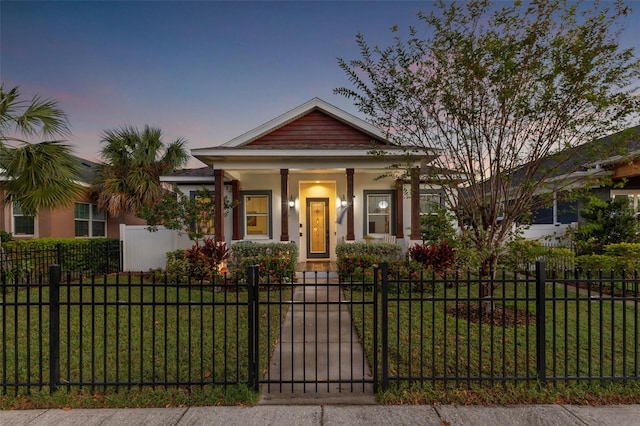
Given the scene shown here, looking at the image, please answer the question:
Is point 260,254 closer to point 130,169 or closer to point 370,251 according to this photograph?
point 370,251

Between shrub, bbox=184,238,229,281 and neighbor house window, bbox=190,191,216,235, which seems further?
neighbor house window, bbox=190,191,216,235

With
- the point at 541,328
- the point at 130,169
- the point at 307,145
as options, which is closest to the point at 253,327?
the point at 541,328

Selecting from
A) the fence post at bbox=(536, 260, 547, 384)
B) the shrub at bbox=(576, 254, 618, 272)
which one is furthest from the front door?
the fence post at bbox=(536, 260, 547, 384)

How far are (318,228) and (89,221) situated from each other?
11382 millimetres

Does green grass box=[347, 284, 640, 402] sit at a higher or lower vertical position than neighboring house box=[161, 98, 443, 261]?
lower

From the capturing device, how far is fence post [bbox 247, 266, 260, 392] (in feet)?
10.6

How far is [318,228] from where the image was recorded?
1173 centimetres

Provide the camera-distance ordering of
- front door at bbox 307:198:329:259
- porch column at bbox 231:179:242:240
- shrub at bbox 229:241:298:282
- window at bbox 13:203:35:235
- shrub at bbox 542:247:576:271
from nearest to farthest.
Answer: shrub at bbox 542:247:576:271 < shrub at bbox 229:241:298:282 < porch column at bbox 231:179:242:240 < front door at bbox 307:198:329:259 < window at bbox 13:203:35:235

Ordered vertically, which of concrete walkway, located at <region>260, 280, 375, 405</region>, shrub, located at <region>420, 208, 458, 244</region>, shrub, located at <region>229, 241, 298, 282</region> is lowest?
concrete walkway, located at <region>260, 280, 375, 405</region>

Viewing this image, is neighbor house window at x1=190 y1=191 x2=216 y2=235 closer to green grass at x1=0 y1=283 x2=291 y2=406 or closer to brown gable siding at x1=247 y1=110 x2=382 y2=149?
brown gable siding at x1=247 y1=110 x2=382 y2=149

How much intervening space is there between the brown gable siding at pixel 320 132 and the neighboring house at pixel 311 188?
0.11 ft

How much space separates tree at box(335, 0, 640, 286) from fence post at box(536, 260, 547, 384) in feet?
6.30

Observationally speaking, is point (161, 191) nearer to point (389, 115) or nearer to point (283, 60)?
point (283, 60)

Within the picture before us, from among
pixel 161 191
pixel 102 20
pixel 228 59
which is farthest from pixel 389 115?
pixel 161 191
